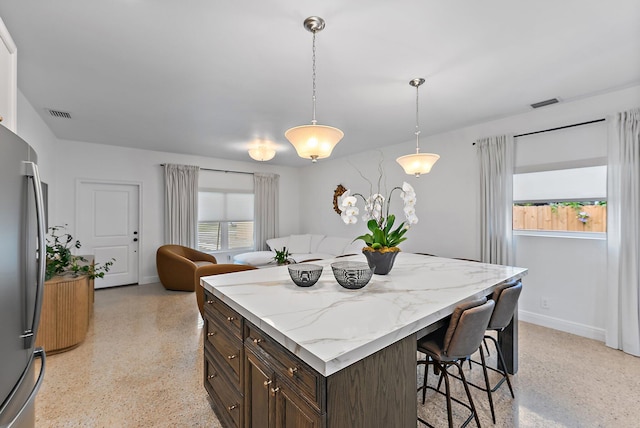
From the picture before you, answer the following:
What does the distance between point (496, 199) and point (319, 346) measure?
11.6ft

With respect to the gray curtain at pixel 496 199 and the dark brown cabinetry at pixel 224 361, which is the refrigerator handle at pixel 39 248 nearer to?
the dark brown cabinetry at pixel 224 361

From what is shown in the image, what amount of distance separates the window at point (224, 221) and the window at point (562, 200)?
5.20 meters

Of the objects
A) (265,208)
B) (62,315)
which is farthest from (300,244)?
(62,315)

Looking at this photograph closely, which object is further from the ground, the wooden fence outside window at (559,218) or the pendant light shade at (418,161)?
the pendant light shade at (418,161)

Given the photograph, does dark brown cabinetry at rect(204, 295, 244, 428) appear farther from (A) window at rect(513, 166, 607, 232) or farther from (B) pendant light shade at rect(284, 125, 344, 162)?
(A) window at rect(513, 166, 607, 232)

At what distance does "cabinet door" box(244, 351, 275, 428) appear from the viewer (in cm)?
125

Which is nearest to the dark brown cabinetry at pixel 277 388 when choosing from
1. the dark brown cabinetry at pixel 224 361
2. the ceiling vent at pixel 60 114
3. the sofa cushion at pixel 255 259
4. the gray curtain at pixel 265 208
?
the dark brown cabinetry at pixel 224 361

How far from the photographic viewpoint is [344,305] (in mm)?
1447

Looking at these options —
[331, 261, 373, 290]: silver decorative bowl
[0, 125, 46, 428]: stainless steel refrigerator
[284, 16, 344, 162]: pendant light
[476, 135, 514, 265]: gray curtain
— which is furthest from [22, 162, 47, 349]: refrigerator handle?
[476, 135, 514, 265]: gray curtain

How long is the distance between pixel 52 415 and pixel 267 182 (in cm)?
533

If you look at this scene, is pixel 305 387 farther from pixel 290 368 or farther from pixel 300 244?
pixel 300 244

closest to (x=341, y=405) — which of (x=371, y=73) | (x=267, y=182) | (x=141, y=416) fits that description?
(x=141, y=416)

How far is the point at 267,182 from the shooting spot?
682 centimetres

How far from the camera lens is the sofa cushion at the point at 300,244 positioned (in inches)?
257
